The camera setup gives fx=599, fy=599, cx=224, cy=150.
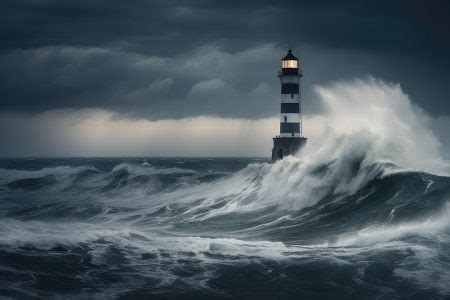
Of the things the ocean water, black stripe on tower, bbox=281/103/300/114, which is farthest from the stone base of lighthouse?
the ocean water

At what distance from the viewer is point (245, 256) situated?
44.9ft

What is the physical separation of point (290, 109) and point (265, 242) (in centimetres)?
2227

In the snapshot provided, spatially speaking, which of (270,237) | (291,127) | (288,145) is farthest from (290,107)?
(270,237)

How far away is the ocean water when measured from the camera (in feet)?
36.3

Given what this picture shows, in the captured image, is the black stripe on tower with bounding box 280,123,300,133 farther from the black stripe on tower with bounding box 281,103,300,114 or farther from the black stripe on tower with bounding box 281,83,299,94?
the black stripe on tower with bounding box 281,83,299,94

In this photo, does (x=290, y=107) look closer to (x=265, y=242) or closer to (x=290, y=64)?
(x=290, y=64)

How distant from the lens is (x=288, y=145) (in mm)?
37656

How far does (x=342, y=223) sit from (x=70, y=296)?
32.5ft

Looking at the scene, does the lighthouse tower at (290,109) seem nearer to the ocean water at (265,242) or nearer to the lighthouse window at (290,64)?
the lighthouse window at (290,64)

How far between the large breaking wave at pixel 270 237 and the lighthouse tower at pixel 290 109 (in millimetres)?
7170

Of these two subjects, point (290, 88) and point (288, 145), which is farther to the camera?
point (288, 145)

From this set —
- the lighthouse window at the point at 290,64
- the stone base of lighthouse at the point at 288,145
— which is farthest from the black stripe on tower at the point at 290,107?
the lighthouse window at the point at 290,64

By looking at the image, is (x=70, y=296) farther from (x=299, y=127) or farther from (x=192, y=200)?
(x=299, y=127)

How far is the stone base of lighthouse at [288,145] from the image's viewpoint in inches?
1472
